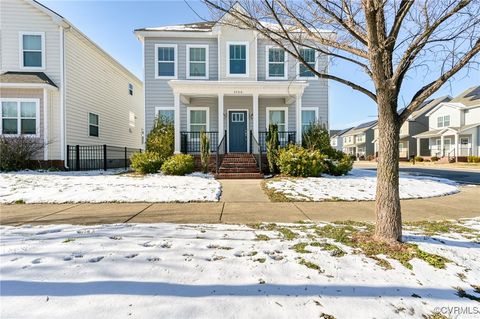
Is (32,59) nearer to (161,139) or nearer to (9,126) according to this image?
(9,126)

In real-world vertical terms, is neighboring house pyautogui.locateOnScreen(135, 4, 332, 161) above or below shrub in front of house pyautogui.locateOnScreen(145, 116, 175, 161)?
above

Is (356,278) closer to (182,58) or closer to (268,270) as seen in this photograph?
(268,270)

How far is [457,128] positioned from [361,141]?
71.1 ft

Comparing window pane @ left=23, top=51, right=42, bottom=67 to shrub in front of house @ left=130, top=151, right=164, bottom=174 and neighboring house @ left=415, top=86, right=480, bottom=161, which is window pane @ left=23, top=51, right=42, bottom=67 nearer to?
shrub in front of house @ left=130, top=151, right=164, bottom=174

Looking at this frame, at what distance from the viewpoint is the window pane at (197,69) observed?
48.1 ft

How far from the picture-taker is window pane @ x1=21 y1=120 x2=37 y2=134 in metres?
13.0

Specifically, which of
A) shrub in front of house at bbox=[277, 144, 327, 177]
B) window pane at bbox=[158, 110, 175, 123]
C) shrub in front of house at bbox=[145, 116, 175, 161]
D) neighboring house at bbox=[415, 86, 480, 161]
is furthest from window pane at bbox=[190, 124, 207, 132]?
neighboring house at bbox=[415, 86, 480, 161]

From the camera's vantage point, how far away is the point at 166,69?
14570 millimetres

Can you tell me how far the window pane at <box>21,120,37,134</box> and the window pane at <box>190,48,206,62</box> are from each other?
8641 millimetres

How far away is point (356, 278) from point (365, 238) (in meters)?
1.15

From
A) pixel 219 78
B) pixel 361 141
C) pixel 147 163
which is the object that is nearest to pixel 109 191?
pixel 147 163

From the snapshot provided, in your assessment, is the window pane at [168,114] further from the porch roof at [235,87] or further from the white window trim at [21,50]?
the white window trim at [21,50]

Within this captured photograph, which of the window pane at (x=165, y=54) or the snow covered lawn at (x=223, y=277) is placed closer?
the snow covered lawn at (x=223, y=277)

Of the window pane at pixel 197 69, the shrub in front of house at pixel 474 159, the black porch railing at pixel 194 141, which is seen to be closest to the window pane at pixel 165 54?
the window pane at pixel 197 69
